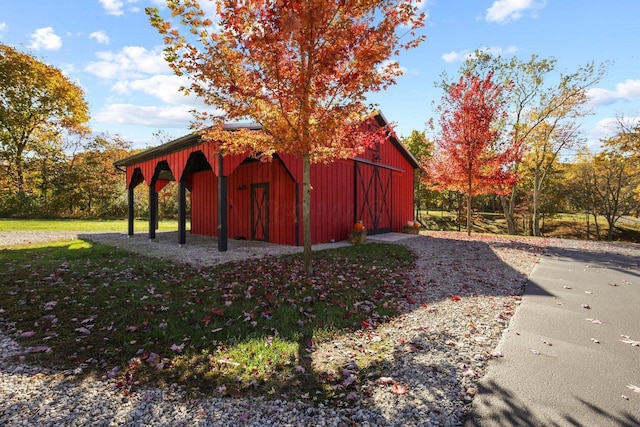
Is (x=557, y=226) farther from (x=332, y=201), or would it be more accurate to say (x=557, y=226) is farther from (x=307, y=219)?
(x=307, y=219)

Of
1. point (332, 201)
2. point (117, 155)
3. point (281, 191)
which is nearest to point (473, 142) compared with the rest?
point (332, 201)

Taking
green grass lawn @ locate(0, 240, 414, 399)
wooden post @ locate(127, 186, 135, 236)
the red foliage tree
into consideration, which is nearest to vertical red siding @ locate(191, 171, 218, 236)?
wooden post @ locate(127, 186, 135, 236)

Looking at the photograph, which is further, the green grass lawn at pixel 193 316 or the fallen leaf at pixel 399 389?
the green grass lawn at pixel 193 316

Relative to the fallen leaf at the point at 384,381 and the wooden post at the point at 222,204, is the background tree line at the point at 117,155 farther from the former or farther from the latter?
the fallen leaf at the point at 384,381

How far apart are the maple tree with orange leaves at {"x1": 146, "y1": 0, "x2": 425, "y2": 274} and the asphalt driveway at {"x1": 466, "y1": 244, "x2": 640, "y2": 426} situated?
A: 14.0ft

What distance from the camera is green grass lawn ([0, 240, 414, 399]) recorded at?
292cm

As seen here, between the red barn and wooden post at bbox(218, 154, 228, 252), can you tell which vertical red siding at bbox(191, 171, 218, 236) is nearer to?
the red barn

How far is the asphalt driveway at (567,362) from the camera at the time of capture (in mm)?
2301

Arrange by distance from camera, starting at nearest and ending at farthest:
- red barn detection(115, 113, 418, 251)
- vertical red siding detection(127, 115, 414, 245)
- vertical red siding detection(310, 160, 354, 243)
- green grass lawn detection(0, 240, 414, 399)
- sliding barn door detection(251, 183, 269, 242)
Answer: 1. green grass lawn detection(0, 240, 414, 399)
2. red barn detection(115, 113, 418, 251)
3. vertical red siding detection(127, 115, 414, 245)
4. vertical red siding detection(310, 160, 354, 243)
5. sliding barn door detection(251, 183, 269, 242)

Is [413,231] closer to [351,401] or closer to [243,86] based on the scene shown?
[243,86]

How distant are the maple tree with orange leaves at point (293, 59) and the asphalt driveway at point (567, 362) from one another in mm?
4266

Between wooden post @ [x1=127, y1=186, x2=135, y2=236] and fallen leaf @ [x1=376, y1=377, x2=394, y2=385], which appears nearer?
fallen leaf @ [x1=376, y1=377, x2=394, y2=385]

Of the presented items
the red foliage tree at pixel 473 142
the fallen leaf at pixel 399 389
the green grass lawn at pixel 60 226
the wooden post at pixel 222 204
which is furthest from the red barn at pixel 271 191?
the fallen leaf at pixel 399 389

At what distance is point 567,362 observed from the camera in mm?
3078
